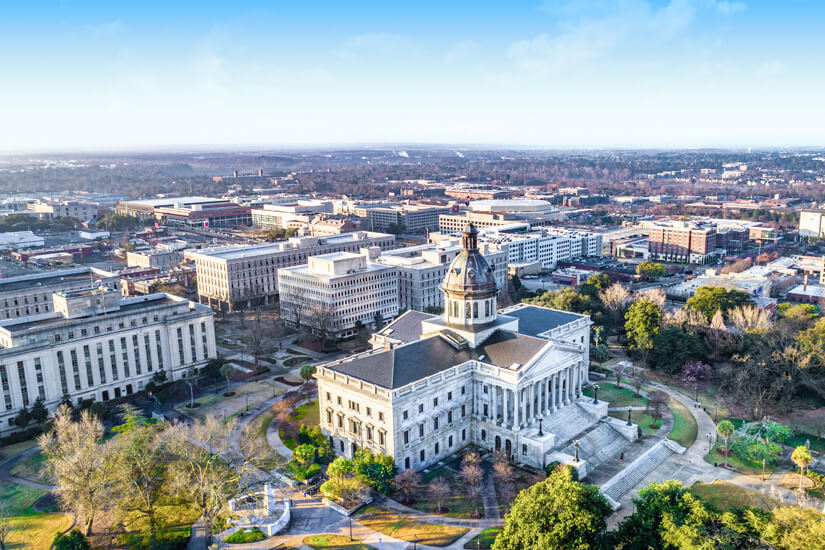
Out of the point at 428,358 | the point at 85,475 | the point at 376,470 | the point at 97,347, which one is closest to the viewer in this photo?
the point at 85,475

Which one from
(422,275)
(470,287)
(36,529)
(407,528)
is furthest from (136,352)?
(422,275)

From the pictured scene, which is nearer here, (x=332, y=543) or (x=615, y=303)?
(x=332, y=543)

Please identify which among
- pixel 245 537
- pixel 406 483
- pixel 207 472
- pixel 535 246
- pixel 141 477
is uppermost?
pixel 535 246

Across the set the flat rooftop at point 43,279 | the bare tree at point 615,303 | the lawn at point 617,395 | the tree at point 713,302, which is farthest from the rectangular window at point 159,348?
the tree at point 713,302

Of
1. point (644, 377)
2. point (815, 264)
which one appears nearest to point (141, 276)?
point (644, 377)

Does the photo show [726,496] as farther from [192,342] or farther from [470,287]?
[192,342]

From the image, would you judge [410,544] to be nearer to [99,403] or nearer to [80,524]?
[80,524]

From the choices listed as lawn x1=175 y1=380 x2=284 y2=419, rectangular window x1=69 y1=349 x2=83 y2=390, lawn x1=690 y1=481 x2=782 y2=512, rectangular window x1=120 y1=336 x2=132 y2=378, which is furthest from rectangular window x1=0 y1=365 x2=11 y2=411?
lawn x1=690 y1=481 x2=782 y2=512

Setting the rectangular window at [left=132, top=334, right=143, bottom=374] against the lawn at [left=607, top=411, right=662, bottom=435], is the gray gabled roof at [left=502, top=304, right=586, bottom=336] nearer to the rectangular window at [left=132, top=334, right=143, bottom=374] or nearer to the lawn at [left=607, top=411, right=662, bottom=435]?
the lawn at [left=607, top=411, right=662, bottom=435]
